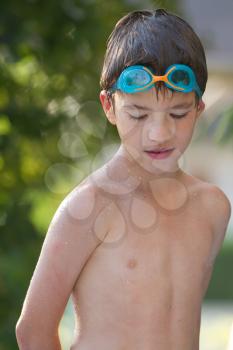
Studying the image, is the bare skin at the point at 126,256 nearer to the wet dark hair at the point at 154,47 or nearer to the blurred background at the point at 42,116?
the wet dark hair at the point at 154,47

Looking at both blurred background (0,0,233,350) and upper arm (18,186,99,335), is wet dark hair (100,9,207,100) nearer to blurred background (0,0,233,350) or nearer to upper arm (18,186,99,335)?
upper arm (18,186,99,335)

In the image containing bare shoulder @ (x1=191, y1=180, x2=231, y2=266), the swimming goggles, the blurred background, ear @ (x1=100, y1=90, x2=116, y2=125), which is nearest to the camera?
the swimming goggles

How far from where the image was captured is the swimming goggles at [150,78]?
2.29 m

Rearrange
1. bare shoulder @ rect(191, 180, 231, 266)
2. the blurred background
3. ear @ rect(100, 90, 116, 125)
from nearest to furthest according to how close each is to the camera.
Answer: ear @ rect(100, 90, 116, 125) < bare shoulder @ rect(191, 180, 231, 266) < the blurred background

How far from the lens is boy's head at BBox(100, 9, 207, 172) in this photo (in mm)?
2322

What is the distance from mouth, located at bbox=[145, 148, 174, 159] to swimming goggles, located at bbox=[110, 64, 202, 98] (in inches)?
6.7

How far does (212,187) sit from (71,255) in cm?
57

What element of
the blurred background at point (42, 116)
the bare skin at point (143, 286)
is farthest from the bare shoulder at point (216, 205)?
the blurred background at point (42, 116)

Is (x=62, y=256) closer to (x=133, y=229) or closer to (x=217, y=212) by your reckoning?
(x=133, y=229)

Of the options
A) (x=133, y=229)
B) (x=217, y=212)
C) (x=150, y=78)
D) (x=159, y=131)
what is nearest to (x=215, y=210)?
(x=217, y=212)

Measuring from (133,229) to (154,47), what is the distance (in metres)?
0.52

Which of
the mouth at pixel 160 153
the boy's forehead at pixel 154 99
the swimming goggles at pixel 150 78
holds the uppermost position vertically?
the swimming goggles at pixel 150 78

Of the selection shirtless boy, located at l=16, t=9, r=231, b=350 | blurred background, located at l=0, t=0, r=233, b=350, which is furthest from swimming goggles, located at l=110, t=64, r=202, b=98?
blurred background, located at l=0, t=0, r=233, b=350

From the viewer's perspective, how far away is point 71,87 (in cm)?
544
